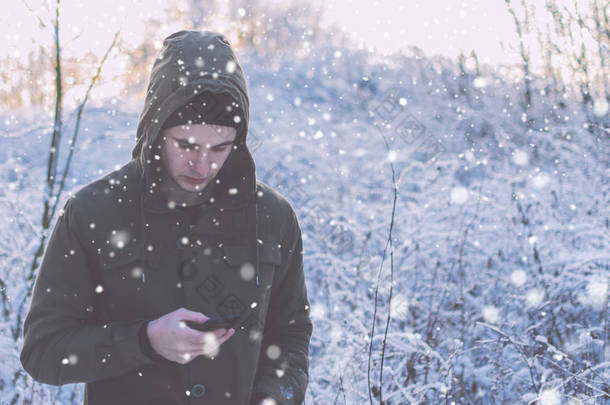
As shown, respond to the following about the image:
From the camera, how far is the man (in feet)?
5.06

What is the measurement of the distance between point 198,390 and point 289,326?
0.51m

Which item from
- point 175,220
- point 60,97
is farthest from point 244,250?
point 60,97

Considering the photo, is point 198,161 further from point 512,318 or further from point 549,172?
point 549,172

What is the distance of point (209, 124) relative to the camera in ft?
5.94

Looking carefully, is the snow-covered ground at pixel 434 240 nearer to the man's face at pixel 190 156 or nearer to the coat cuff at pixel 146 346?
the man's face at pixel 190 156

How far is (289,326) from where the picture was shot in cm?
204

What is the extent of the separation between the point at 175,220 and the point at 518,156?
8.19m

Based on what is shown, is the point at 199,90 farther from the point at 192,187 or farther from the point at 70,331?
the point at 70,331

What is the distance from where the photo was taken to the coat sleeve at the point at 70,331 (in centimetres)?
152

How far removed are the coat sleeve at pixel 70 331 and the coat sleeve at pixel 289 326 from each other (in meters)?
0.57

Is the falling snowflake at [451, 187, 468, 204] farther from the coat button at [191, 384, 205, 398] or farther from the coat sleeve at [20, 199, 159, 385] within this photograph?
the coat sleeve at [20, 199, 159, 385]

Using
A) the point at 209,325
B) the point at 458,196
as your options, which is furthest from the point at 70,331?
the point at 458,196

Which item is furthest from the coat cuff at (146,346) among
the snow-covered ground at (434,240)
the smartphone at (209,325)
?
the snow-covered ground at (434,240)

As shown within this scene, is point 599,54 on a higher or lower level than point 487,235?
higher
